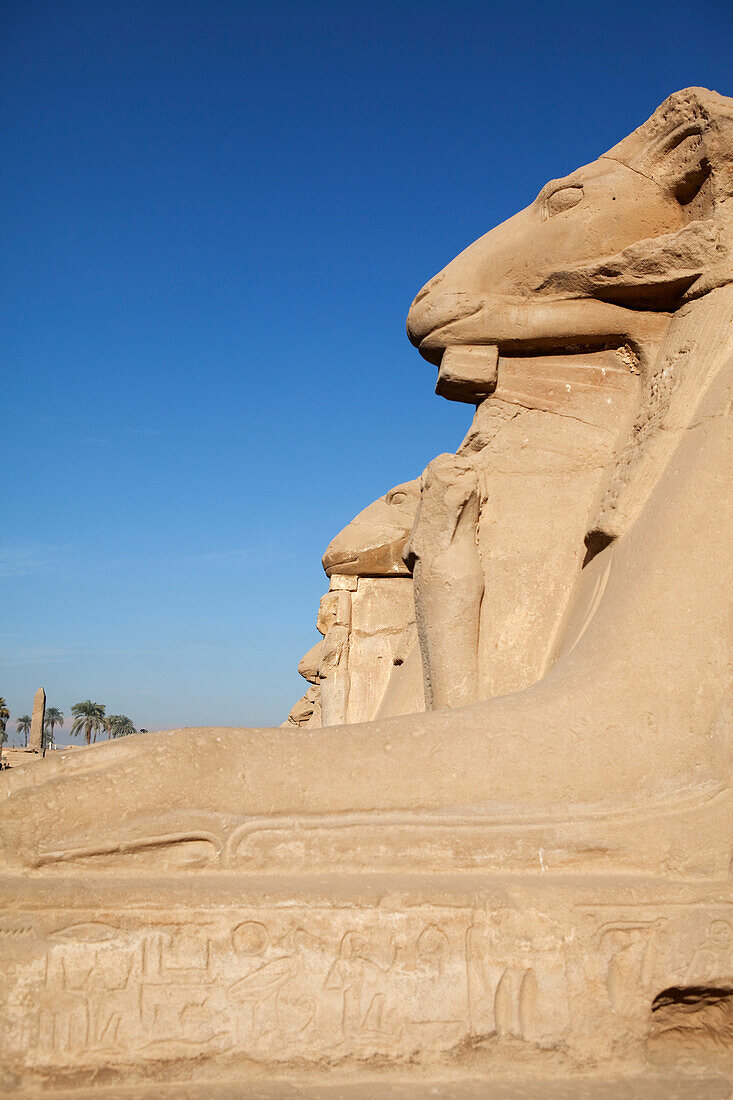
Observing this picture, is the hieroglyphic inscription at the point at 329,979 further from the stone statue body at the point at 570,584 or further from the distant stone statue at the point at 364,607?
the distant stone statue at the point at 364,607

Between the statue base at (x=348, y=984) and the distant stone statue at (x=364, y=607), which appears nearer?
the statue base at (x=348, y=984)

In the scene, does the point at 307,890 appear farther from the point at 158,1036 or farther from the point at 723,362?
the point at 723,362

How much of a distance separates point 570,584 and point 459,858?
127cm

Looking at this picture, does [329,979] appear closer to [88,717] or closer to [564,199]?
[564,199]

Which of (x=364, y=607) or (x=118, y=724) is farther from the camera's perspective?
(x=118, y=724)

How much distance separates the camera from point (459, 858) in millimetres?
2223

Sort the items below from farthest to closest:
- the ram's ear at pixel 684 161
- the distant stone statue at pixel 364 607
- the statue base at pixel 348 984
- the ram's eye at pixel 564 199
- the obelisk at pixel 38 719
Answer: the obelisk at pixel 38 719 < the distant stone statue at pixel 364 607 < the ram's eye at pixel 564 199 < the ram's ear at pixel 684 161 < the statue base at pixel 348 984

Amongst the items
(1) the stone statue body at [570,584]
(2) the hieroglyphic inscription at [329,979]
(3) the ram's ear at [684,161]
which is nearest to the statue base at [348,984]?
A: (2) the hieroglyphic inscription at [329,979]

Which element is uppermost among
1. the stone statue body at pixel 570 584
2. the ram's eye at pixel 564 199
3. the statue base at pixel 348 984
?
the ram's eye at pixel 564 199

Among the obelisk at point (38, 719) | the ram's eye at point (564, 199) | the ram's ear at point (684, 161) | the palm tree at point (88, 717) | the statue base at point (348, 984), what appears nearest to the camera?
the statue base at point (348, 984)

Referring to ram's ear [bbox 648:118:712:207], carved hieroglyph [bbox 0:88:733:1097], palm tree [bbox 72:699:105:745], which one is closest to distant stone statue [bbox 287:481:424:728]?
ram's ear [bbox 648:118:712:207]

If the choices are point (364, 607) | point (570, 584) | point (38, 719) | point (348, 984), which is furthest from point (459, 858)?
point (38, 719)

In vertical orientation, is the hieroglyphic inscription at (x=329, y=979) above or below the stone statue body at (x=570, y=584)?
below

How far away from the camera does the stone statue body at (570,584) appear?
2.24 metres
